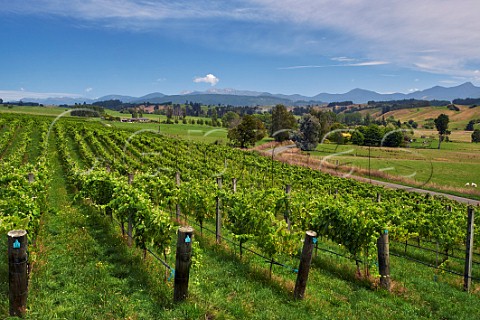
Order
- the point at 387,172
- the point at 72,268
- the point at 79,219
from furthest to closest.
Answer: the point at 387,172 → the point at 79,219 → the point at 72,268

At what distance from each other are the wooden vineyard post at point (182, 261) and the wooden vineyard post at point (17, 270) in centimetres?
264

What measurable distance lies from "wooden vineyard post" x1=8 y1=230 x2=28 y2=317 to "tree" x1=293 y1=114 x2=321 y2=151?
67.9 meters

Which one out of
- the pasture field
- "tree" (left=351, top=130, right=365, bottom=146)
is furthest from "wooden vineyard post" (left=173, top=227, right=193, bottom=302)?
"tree" (left=351, top=130, right=365, bottom=146)

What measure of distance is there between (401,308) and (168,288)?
5388 mm

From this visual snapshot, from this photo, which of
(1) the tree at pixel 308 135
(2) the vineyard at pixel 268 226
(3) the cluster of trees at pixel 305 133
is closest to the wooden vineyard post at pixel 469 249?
(2) the vineyard at pixel 268 226

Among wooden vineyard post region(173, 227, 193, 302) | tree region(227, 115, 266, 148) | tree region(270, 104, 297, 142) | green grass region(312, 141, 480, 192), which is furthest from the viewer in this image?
tree region(270, 104, 297, 142)

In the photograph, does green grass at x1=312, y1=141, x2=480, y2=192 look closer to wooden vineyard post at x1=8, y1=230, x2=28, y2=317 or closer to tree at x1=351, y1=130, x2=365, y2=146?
tree at x1=351, y1=130, x2=365, y2=146

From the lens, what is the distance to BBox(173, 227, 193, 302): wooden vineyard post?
6332 mm

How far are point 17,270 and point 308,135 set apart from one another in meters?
71.3

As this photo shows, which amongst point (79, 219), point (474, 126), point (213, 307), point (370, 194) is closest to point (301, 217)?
point (213, 307)

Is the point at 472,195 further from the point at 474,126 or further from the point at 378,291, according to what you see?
the point at 474,126

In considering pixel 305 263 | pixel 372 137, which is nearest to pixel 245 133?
pixel 372 137

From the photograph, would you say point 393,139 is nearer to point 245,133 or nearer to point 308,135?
point 308,135

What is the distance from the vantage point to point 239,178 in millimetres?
28156
